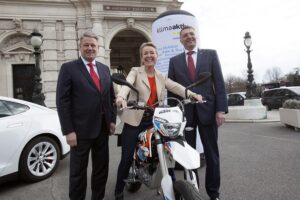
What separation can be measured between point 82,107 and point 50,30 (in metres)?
14.1

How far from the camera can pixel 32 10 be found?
49.5 feet

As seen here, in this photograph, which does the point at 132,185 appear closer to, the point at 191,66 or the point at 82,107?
the point at 82,107

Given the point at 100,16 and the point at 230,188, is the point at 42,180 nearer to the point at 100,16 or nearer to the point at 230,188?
the point at 230,188

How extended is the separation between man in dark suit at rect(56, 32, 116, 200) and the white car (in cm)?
158

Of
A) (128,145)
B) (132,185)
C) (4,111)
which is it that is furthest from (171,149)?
(4,111)

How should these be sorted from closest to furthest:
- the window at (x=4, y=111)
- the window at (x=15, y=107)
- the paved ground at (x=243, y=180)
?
the paved ground at (x=243, y=180)
the window at (x=4, y=111)
the window at (x=15, y=107)

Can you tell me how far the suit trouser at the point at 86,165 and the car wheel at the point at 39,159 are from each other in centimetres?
164

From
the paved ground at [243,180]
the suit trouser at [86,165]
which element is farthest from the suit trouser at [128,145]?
the paved ground at [243,180]

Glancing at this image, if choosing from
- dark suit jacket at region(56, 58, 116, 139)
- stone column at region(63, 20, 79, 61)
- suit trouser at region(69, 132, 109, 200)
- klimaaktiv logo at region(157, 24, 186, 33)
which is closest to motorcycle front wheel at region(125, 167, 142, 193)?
suit trouser at region(69, 132, 109, 200)

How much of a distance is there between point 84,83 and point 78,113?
336 mm

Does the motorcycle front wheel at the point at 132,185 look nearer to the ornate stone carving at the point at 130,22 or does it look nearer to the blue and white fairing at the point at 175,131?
the blue and white fairing at the point at 175,131

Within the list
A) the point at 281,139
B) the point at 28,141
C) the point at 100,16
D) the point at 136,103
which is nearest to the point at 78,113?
the point at 136,103

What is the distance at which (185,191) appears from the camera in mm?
2021

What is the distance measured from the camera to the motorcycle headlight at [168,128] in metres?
2.22
